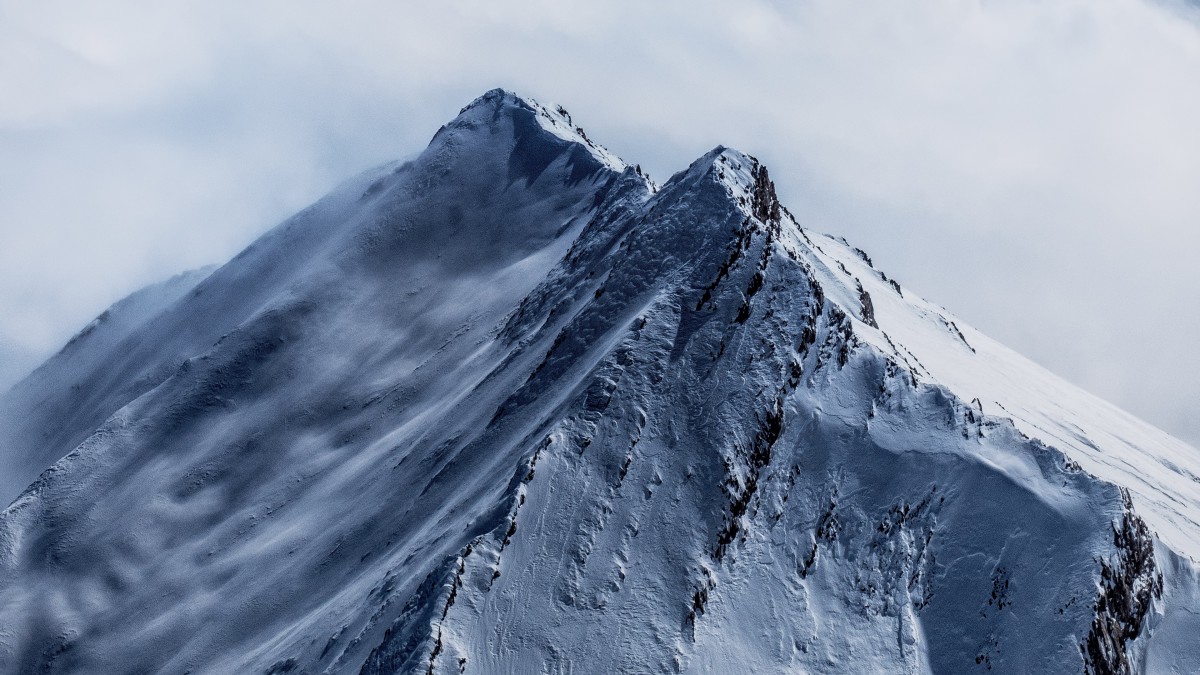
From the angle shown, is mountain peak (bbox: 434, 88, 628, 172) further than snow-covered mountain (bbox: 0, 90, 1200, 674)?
Yes

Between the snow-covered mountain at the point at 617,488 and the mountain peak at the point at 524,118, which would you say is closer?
the snow-covered mountain at the point at 617,488

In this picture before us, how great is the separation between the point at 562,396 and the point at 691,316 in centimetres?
956

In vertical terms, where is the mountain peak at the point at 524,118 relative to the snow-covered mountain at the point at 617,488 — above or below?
above

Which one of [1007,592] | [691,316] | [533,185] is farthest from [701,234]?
[533,185]

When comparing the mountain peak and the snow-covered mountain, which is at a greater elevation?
the mountain peak

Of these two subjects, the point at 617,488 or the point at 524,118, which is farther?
the point at 524,118

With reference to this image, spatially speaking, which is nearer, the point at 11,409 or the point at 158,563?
the point at 158,563

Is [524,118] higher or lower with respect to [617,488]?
higher

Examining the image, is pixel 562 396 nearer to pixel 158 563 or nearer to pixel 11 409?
pixel 158 563

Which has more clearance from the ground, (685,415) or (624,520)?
(685,415)

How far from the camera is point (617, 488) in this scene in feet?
209

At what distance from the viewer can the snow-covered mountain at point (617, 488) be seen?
2361 inches

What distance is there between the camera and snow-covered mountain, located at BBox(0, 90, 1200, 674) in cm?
5997

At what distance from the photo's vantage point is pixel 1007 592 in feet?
205
